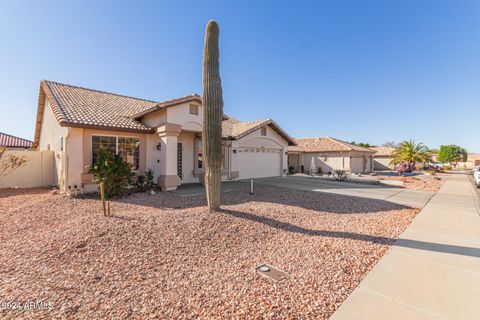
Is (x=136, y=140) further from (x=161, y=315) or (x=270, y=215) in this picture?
(x=161, y=315)

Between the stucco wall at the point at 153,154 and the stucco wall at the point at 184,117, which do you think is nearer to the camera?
the stucco wall at the point at 184,117

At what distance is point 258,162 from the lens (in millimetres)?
18672

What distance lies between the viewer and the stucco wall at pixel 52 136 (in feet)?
39.0

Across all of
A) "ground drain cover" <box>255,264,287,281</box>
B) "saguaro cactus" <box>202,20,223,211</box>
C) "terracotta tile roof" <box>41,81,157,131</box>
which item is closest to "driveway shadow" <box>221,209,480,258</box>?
"saguaro cactus" <box>202,20,223,211</box>

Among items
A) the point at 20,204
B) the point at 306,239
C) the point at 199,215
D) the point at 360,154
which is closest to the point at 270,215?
the point at 306,239

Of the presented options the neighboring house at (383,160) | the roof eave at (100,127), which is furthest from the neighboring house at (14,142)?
the neighboring house at (383,160)

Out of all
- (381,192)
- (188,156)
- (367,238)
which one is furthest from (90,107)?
(381,192)

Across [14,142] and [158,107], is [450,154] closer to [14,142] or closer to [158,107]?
[158,107]

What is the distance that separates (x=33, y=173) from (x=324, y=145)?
3027 centimetres

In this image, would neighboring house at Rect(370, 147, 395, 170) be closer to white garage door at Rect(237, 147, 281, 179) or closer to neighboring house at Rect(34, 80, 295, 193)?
white garage door at Rect(237, 147, 281, 179)

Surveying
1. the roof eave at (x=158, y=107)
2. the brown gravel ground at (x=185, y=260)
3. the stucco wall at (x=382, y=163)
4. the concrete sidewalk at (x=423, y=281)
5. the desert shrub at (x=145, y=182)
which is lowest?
the concrete sidewalk at (x=423, y=281)

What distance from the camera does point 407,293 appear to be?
3432mm

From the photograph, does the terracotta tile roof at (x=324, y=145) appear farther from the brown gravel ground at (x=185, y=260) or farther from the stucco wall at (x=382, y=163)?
the brown gravel ground at (x=185, y=260)

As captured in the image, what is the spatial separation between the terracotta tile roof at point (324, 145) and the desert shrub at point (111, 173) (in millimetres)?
23806
